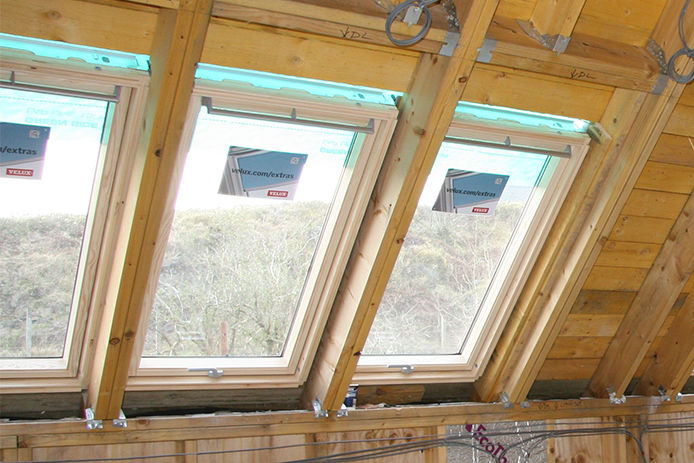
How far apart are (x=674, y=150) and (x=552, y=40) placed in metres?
0.85

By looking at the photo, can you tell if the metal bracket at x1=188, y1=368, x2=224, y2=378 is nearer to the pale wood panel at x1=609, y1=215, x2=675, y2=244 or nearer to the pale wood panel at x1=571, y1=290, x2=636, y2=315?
the pale wood panel at x1=571, y1=290, x2=636, y2=315

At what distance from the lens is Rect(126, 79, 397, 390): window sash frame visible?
2.25 meters

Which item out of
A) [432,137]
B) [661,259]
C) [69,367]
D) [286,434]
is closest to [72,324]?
[69,367]

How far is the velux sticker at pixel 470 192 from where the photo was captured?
2744 millimetres

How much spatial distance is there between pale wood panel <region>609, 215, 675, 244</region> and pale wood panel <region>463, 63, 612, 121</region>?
20.9 inches

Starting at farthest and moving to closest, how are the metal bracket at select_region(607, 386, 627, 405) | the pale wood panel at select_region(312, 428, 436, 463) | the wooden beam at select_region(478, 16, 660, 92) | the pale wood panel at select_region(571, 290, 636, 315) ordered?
1. the metal bracket at select_region(607, 386, 627, 405)
2. the pale wood panel at select_region(571, 290, 636, 315)
3. the pale wood panel at select_region(312, 428, 436, 463)
4. the wooden beam at select_region(478, 16, 660, 92)

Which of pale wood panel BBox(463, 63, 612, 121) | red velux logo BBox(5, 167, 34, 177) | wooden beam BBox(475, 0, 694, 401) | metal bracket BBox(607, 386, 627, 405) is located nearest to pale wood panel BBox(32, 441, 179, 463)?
red velux logo BBox(5, 167, 34, 177)

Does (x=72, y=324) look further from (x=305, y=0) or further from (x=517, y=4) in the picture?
(x=517, y=4)

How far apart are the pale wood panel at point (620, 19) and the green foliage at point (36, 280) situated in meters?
1.67

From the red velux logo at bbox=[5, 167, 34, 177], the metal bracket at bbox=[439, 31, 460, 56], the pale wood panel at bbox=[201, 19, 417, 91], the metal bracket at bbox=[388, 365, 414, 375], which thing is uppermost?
the metal bracket at bbox=[439, 31, 460, 56]

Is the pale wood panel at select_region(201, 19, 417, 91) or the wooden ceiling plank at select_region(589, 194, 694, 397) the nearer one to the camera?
the pale wood panel at select_region(201, 19, 417, 91)

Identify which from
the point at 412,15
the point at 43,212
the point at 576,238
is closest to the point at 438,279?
the point at 576,238

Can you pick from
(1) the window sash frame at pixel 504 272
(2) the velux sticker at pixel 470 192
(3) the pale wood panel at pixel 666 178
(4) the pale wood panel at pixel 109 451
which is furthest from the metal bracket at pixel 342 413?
(3) the pale wood panel at pixel 666 178

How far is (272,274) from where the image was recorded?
2.74m
